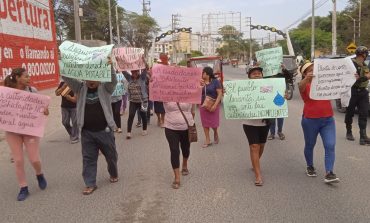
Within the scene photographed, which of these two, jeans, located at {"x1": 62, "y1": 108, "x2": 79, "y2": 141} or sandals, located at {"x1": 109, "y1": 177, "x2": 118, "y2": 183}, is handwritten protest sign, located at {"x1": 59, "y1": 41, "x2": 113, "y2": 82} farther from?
jeans, located at {"x1": 62, "y1": 108, "x2": 79, "y2": 141}

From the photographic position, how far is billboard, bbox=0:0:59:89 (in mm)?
14500

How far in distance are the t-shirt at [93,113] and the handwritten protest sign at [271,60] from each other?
338 centimetres

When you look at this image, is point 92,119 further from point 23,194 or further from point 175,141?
point 23,194

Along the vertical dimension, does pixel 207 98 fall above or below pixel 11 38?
below

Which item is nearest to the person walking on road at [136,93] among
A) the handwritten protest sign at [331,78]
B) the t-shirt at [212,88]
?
the t-shirt at [212,88]

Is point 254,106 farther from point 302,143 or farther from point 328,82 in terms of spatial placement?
point 302,143

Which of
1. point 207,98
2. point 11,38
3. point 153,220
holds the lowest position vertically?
point 153,220

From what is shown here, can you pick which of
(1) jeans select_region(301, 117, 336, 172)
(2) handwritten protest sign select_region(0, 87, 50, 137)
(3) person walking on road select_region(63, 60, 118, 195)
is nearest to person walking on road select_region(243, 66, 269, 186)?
(1) jeans select_region(301, 117, 336, 172)

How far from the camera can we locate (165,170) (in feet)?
22.0

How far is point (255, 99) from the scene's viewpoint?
6062 mm

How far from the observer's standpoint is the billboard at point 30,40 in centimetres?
1450

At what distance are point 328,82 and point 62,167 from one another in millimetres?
4386

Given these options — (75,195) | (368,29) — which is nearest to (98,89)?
(75,195)

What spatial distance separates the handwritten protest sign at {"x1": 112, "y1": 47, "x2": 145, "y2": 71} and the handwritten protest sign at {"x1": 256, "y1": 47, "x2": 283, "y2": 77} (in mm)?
2308
